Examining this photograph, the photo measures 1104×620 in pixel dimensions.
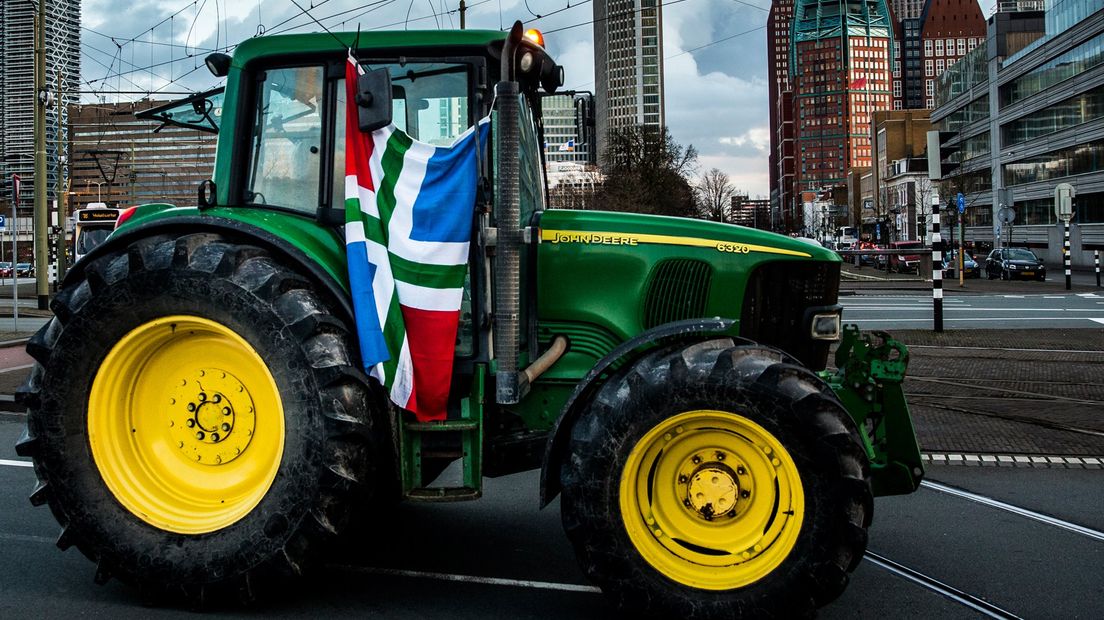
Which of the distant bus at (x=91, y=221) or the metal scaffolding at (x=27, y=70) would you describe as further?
the distant bus at (x=91, y=221)

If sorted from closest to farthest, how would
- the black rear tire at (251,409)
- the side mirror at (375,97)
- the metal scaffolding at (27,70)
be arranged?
the black rear tire at (251,409) < the side mirror at (375,97) < the metal scaffolding at (27,70)

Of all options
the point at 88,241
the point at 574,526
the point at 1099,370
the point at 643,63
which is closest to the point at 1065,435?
the point at 1099,370

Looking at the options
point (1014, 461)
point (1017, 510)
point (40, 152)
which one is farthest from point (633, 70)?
point (1017, 510)

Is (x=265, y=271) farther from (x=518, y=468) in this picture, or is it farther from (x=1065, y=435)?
(x=1065, y=435)

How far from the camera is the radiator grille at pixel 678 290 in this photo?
4496 mm

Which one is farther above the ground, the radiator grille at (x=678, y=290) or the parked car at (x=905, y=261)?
the parked car at (x=905, y=261)

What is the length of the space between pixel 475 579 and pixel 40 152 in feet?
83.0

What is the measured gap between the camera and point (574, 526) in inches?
149

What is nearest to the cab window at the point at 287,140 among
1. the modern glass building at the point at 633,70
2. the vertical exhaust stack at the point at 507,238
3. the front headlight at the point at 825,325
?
the vertical exhaust stack at the point at 507,238

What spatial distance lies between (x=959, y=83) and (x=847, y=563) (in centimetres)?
9250

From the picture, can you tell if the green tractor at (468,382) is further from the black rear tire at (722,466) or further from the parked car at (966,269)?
the parked car at (966,269)

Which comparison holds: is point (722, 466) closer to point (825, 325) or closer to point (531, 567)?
point (825, 325)

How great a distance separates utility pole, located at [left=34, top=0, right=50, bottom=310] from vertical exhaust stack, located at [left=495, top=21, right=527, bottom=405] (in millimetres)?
24391

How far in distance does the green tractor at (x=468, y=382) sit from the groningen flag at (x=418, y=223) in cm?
10
